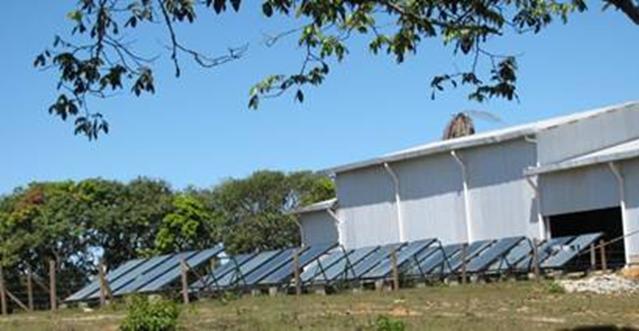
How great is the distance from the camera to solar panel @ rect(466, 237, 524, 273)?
29.9m

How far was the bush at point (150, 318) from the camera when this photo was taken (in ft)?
55.7

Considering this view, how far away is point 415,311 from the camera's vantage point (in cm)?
2170

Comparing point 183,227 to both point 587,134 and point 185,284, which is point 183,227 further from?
point 185,284

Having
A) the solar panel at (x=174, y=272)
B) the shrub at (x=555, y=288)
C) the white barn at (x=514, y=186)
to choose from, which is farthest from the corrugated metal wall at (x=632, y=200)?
the solar panel at (x=174, y=272)

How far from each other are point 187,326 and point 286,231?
38.3 m

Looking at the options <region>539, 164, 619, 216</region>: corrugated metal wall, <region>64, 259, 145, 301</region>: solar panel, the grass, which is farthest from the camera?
<region>539, 164, 619, 216</region>: corrugated metal wall

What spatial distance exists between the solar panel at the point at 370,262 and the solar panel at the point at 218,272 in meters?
3.27

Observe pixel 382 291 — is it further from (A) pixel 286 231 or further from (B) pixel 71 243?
(A) pixel 286 231

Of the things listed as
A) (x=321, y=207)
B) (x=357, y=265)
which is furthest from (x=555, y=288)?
(x=321, y=207)

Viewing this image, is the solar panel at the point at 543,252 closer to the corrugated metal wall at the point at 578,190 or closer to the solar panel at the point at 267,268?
the corrugated metal wall at the point at 578,190

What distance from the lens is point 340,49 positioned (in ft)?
34.8

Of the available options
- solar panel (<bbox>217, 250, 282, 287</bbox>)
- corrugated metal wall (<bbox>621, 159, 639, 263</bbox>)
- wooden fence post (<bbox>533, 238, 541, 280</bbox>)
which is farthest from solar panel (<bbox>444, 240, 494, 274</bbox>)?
solar panel (<bbox>217, 250, 282, 287</bbox>)

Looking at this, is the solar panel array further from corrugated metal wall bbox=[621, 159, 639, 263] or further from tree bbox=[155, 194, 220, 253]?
tree bbox=[155, 194, 220, 253]

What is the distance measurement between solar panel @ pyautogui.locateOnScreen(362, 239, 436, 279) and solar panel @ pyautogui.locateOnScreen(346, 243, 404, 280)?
0.59 feet
